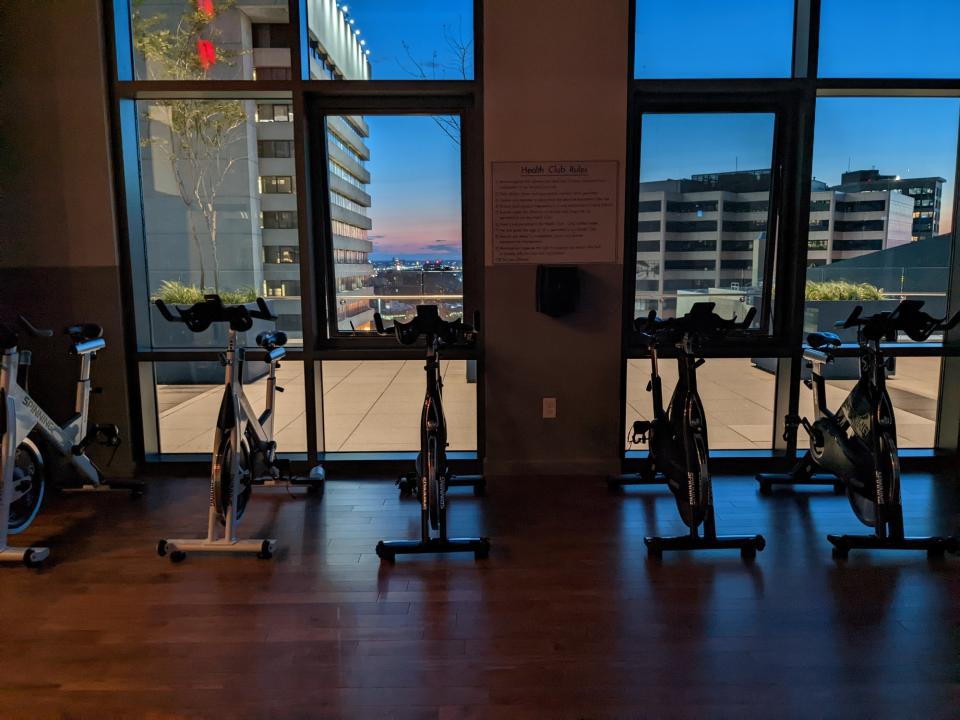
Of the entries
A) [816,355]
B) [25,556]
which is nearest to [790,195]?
[816,355]

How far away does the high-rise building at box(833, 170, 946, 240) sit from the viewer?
3949mm

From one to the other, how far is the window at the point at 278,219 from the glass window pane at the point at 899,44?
332 centimetres

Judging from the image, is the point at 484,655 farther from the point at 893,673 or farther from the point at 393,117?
the point at 393,117

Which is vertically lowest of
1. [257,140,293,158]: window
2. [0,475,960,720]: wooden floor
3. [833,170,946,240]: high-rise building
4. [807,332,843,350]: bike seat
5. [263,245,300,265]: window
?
[0,475,960,720]: wooden floor

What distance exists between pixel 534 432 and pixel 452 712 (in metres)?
2.17

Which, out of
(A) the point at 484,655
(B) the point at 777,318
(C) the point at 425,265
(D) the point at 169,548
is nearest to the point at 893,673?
(A) the point at 484,655

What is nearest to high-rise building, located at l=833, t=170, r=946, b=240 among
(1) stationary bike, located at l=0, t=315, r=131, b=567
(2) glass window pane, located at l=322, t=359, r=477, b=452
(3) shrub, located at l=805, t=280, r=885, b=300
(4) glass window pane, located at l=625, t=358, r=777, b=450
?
(3) shrub, located at l=805, t=280, r=885, b=300

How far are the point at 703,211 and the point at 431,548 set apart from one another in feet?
8.95

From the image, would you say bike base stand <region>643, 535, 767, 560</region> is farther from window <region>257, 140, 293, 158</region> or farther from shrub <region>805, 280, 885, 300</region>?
window <region>257, 140, 293, 158</region>

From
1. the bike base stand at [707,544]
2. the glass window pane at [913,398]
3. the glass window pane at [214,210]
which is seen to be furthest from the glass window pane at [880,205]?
the glass window pane at [214,210]

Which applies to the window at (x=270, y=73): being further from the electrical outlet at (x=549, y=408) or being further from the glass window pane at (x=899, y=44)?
the glass window pane at (x=899, y=44)

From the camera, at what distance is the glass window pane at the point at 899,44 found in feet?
12.1

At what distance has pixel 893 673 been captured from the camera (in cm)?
199

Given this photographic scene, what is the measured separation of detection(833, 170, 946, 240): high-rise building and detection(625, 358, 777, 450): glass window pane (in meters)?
1.25
